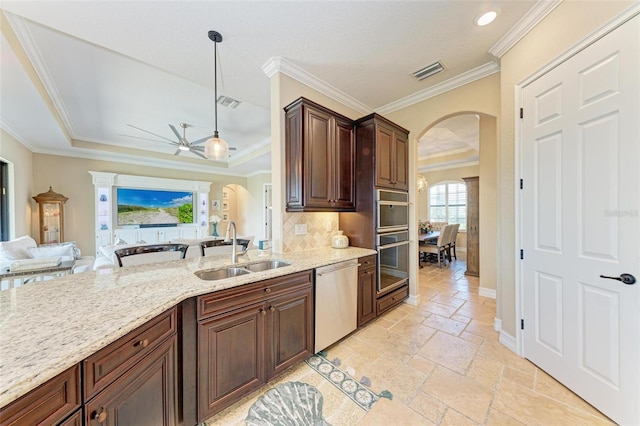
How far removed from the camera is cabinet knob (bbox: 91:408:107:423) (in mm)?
936

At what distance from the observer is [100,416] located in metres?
0.95

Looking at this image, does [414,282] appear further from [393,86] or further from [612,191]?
[393,86]

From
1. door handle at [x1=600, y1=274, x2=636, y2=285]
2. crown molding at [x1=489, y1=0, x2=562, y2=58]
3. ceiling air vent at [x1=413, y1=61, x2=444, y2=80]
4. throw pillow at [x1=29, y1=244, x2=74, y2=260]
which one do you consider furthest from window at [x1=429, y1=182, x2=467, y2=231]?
throw pillow at [x1=29, y1=244, x2=74, y2=260]

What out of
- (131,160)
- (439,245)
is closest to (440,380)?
(439,245)

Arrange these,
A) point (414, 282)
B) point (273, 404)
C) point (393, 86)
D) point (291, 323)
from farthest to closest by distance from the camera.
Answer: point (414, 282)
point (393, 86)
point (291, 323)
point (273, 404)

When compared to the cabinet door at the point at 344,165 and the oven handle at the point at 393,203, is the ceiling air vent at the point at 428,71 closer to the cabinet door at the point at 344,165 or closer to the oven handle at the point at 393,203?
the cabinet door at the point at 344,165

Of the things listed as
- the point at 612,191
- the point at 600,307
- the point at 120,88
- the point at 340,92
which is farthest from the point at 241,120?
the point at 600,307

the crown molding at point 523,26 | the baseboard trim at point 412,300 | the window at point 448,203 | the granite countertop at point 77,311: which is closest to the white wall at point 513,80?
the crown molding at point 523,26

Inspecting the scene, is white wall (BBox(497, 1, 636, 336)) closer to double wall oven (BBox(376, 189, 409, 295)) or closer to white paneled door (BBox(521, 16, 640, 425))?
white paneled door (BBox(521, 16, 640, 425))

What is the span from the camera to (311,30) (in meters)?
2.15

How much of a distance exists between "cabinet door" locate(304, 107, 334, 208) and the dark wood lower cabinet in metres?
0.91

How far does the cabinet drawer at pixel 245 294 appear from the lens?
1.49 metres

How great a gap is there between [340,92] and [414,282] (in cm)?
295

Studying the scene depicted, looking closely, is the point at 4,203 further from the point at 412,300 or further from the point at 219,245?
the point at 412,300
